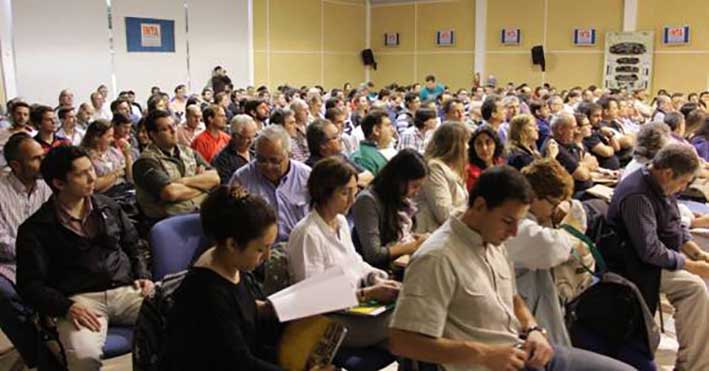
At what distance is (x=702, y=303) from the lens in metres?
3.30

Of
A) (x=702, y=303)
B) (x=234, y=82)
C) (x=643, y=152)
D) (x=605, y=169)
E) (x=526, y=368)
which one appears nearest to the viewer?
(x=526, y=368)

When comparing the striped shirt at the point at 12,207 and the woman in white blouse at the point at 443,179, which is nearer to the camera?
the striped shirt at the point at 12,207

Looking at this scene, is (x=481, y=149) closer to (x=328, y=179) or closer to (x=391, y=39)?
(x=328, y=179)

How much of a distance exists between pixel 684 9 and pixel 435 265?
1376 cm

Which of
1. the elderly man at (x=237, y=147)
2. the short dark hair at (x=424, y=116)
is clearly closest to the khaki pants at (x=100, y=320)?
the elderly man at (x=237, y=147)

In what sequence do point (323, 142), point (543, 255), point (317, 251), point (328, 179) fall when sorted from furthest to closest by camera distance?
point (323, 142) < point (328, 179) < point (317, 251) < point (543, 255)

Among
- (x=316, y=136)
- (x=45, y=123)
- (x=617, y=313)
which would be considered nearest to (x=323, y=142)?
(x=316, y=136)

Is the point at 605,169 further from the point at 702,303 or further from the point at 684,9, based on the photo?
the point at 684,9

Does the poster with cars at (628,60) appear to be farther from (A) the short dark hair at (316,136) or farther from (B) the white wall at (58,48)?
(A) the short dark hair at (316,136)

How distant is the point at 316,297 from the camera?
218cm

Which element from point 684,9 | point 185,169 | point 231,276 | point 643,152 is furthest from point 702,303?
point 684,9

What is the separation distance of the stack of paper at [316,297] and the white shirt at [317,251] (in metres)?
0.34

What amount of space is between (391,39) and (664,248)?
Answer: 16.0 meters

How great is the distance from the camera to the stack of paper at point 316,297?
2.15 m
